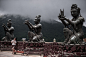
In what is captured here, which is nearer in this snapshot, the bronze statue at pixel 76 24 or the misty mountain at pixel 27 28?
the bronze statue at pixel 76 24

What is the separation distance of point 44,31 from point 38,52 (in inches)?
559

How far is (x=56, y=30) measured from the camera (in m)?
20.4

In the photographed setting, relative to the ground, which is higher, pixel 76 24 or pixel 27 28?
pixel 27 28

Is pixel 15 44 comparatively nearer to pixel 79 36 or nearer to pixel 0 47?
pixel 0 47

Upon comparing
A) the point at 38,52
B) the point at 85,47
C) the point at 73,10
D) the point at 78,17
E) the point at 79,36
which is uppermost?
the point at 73,10

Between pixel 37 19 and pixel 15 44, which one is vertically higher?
pixel 37 19

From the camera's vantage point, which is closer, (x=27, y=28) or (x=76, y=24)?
(x=76, y=24)

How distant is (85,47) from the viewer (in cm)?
392

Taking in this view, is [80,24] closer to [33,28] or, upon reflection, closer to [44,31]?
[33,28]

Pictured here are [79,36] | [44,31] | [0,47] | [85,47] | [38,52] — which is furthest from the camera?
[44,31]

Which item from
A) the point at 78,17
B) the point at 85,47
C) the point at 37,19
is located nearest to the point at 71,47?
the point at 85,47

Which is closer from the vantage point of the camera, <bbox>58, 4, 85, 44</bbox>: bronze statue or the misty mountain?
<bbox>58, 4, 85, 44</bbox>: bronze statue

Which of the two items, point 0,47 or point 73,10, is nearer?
point 73,10

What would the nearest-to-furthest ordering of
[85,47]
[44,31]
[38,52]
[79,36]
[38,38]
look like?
1. [85,47]
2. [79,36]
3. [38,52]
4. [38,38]
5. [44,31]
